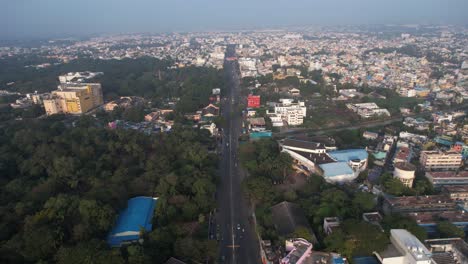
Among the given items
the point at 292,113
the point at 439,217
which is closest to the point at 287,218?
the point at 439,217

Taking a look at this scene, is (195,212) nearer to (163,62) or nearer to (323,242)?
(323,242)

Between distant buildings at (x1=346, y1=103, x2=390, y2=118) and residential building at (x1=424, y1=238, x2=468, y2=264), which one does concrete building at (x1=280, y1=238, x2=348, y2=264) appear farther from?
distant buildings at (x1=346, y1=103, x2=390, y2=118)

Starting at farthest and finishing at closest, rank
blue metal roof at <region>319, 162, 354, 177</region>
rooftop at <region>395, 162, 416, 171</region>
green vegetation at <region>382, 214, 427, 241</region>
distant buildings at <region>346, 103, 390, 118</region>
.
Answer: distant buildings at <region>346, 103, 390, 118</region>, blue metal roof at <region>319, 162, 354, 177</region>, rooftop at <region>395, 162, 416, 171</region>, green vegetation at <region>382, 214, 427, 241</region>

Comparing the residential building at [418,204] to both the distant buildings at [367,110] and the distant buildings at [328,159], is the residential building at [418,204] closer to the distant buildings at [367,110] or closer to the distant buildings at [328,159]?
the distant buildings at [328,159]

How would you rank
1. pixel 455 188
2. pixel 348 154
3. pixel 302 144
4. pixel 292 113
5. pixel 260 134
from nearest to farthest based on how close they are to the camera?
pixel 455 188 < pixel 348 154 < pixel 302 144 < pixel 260 134 < pixel 292 113

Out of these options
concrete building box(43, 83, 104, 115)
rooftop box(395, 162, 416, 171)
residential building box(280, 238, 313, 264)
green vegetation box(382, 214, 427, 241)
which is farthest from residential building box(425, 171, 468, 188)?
concrete building box(43, 83, 104, 115)

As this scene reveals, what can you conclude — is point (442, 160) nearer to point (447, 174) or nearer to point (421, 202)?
point (447, 174)

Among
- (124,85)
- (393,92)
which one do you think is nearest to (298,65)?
(393,92)
